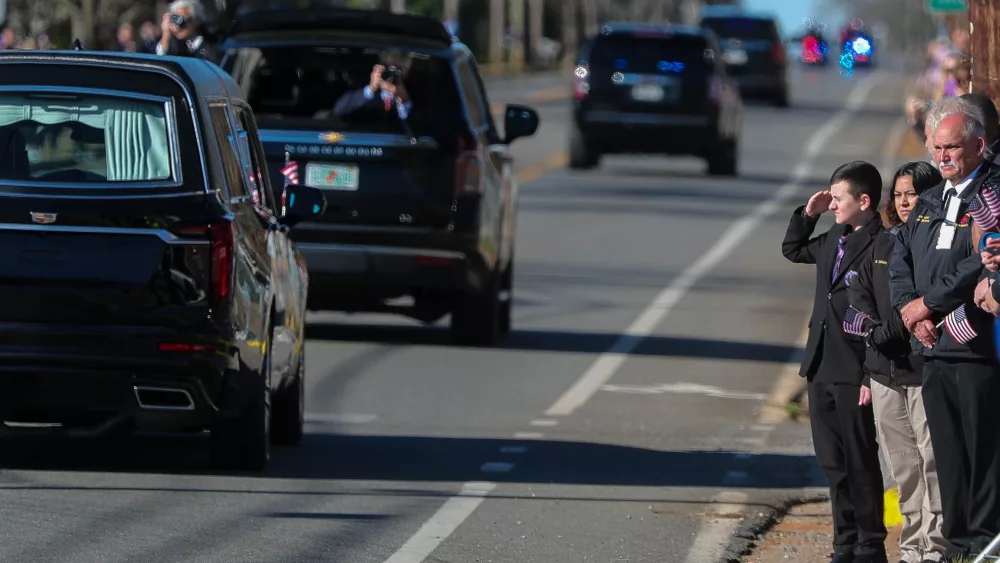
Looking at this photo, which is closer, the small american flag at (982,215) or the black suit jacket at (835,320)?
the small american flag at (982,215)

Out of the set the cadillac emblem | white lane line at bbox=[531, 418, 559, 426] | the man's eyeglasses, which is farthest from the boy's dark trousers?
the man's eyeglasses

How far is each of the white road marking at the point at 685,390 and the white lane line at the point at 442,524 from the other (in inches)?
143

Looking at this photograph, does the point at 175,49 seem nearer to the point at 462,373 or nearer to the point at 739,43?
the point at 462,373

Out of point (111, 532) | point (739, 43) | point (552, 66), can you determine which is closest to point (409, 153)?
point (111, 532)

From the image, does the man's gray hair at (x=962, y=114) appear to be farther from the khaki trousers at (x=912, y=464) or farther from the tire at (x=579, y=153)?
the tire at (x=579, y=153)

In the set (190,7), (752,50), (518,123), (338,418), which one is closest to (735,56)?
(752,50)

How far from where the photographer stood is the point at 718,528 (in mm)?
9023

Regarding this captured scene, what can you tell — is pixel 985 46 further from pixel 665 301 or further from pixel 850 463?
pixel 665 301

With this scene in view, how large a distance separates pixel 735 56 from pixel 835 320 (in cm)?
4298

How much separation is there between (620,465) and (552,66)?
88.9 metres

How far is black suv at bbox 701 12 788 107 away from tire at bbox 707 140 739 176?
12869 millimetres

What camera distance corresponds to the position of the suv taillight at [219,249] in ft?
30.1

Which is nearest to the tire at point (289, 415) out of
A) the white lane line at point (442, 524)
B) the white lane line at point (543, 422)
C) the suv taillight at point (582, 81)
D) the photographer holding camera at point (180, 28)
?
the white lane line at point (442, 524)

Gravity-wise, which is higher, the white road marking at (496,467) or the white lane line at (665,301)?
the white road marking at (496,467)
